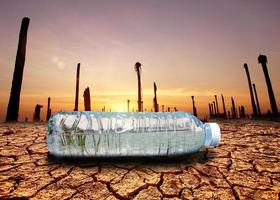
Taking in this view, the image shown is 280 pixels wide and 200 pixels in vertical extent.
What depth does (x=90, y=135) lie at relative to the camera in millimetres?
1279

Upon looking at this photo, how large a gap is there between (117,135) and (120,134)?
0.02 metres

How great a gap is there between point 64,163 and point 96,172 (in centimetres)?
32

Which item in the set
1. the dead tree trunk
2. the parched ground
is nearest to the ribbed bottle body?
the parched ground

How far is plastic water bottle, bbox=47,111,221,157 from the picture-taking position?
4.22 feet

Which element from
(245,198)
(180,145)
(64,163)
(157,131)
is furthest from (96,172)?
(245,198)

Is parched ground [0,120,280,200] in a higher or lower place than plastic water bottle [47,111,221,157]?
lower

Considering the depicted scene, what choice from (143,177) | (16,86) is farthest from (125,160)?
(16,86)

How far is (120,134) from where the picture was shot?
1306 millimetres

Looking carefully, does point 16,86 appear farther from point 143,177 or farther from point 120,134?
point 143,177

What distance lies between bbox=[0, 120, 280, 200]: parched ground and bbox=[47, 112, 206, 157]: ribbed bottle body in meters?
0.11

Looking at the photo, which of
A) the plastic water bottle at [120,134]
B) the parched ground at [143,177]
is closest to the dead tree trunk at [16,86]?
the parched ground at [143,177]

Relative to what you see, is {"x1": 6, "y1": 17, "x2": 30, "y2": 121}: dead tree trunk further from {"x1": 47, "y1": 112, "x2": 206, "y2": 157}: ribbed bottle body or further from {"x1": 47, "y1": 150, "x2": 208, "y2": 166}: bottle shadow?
{"x1": 47, "y1": 112, "x2": 206, "y2": 157}: ribbed bottle body

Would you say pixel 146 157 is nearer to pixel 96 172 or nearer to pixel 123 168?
pixel 123 168

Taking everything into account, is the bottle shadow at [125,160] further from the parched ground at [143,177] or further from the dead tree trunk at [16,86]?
the dead tree trunk at [16,86]
